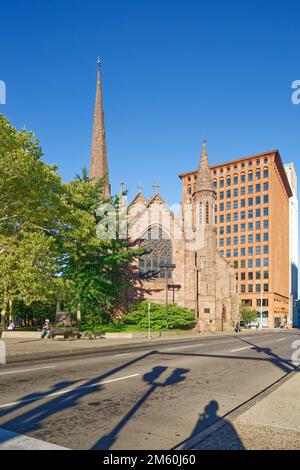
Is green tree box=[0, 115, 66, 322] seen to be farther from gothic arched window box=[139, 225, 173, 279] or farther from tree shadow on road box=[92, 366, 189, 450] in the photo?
gothic arched window box=[139, 225, 173, 279]

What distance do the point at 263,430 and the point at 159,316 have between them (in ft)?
113

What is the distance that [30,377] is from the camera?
1102 centimetres

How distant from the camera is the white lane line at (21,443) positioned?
523cm

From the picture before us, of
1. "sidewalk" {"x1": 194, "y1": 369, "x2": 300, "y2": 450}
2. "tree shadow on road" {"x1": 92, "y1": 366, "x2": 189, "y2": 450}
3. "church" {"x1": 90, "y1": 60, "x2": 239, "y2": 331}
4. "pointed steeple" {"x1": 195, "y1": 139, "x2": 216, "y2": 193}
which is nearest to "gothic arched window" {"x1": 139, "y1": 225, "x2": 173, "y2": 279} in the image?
"church" {"x1": 90, "y1": 60, "x2": 239, "y2": 331}

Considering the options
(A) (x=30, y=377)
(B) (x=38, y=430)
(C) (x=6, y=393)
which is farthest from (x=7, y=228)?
(B) (x=38, y=430)

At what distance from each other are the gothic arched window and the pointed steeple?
7638 mm

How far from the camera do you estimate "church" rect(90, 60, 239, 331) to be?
44.8 meters

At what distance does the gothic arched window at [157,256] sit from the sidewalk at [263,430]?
1460 inches

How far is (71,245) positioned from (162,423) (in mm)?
18149

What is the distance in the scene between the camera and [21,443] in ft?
17.6

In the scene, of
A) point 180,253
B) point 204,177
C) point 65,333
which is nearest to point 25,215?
point 65,333

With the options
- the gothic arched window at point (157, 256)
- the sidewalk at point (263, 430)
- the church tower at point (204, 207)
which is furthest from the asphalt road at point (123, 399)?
the church tower at point (204, 207)

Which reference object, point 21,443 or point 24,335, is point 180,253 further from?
point 21,443
